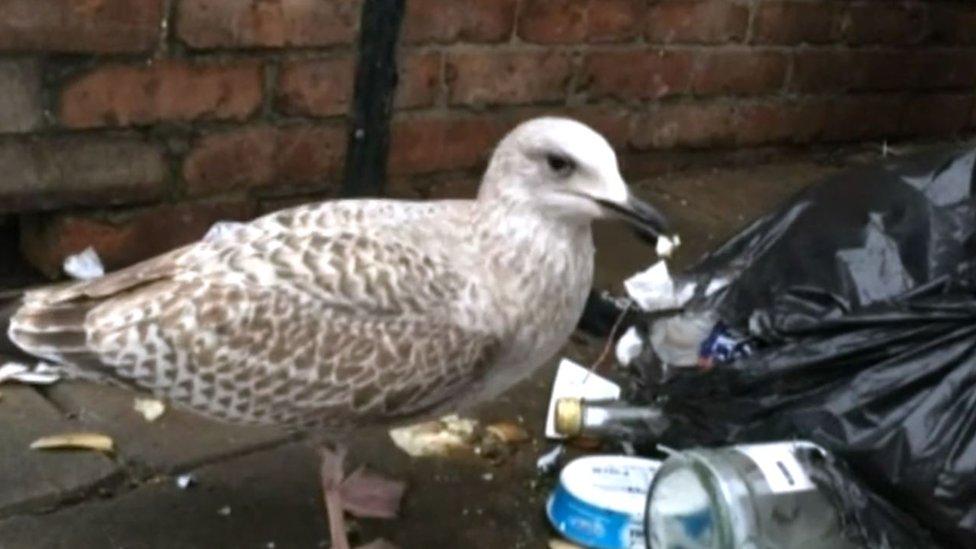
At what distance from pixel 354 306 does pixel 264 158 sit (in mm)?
928

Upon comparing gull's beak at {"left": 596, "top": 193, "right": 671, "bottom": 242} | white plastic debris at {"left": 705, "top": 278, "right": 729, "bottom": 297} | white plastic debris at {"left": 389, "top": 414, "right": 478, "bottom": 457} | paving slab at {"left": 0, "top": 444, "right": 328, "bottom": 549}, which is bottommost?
paving slab at {"left": 0, "top": 444, "right": 328, "bottom": 549}

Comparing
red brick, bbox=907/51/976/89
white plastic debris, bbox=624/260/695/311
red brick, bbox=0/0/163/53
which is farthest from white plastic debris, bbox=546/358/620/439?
A: red brick, bbox=907/51/976/89

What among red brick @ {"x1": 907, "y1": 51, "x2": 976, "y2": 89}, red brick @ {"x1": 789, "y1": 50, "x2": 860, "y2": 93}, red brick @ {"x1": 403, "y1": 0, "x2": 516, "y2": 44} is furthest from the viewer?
red brick @ {"x1": 907, "y1": 51, "x2": 976, "y2": 89}

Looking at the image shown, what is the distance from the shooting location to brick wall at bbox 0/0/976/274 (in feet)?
7.45

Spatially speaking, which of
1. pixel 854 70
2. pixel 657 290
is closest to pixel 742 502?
pixel 657 290

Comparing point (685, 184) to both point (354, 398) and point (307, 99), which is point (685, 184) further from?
point (354, 398)

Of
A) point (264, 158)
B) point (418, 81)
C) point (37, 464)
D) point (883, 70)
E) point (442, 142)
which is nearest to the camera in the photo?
point (37, 464)

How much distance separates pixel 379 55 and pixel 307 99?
0.49 m

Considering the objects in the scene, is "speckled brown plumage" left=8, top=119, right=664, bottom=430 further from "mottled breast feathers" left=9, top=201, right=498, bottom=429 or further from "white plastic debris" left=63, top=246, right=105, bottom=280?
"white plastic debris" left=63, top=246, right=105, bottom=280

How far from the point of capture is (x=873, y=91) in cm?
363

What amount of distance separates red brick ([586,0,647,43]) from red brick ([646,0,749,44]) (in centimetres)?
4

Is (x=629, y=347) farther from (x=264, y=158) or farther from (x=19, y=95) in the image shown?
(x=19, y=95)

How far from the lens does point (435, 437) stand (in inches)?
82.1

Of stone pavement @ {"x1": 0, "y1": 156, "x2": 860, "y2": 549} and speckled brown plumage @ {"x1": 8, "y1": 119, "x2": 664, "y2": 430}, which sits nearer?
speckled brown plumage @ {"x1": 8, "y1": 119, "x2": 664, "y2": 430}
